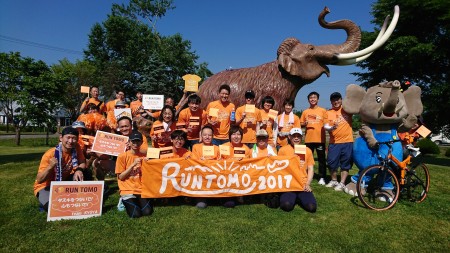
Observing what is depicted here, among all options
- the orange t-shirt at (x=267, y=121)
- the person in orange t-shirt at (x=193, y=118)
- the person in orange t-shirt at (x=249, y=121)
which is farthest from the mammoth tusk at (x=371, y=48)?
the person in orange t-shirt at (x=193, y=118)

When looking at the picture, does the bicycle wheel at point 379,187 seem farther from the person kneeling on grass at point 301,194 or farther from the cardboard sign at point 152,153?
the cardboard sign at point 152,153

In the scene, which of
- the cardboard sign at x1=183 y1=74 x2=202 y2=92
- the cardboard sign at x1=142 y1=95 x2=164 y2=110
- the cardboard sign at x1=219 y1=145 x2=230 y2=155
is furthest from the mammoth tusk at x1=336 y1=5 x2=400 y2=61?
the cardboard sign at x1=142 y1=95 x2=164 y2=110

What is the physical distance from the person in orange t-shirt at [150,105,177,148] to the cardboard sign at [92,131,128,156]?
1.63ft

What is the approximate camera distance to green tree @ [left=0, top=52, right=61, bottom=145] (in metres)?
18.1

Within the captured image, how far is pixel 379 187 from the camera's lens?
14.6 feet

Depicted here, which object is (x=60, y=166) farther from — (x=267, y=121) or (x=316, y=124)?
(x=316, y=124)

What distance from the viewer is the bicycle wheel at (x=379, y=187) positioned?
4.26 m

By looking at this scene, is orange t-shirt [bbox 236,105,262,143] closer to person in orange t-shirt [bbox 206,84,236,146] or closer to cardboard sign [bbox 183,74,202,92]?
person in orange t-shirt [bbox 206,84,236,146]

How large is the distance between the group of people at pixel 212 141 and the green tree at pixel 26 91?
52.7 ft

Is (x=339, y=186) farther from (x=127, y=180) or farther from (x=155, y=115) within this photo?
(x=155, y=115)

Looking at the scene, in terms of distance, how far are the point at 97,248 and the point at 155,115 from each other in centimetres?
421

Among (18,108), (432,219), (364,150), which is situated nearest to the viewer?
(432,219)

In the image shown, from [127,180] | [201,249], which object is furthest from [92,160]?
[201,249]

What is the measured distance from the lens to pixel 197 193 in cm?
411
